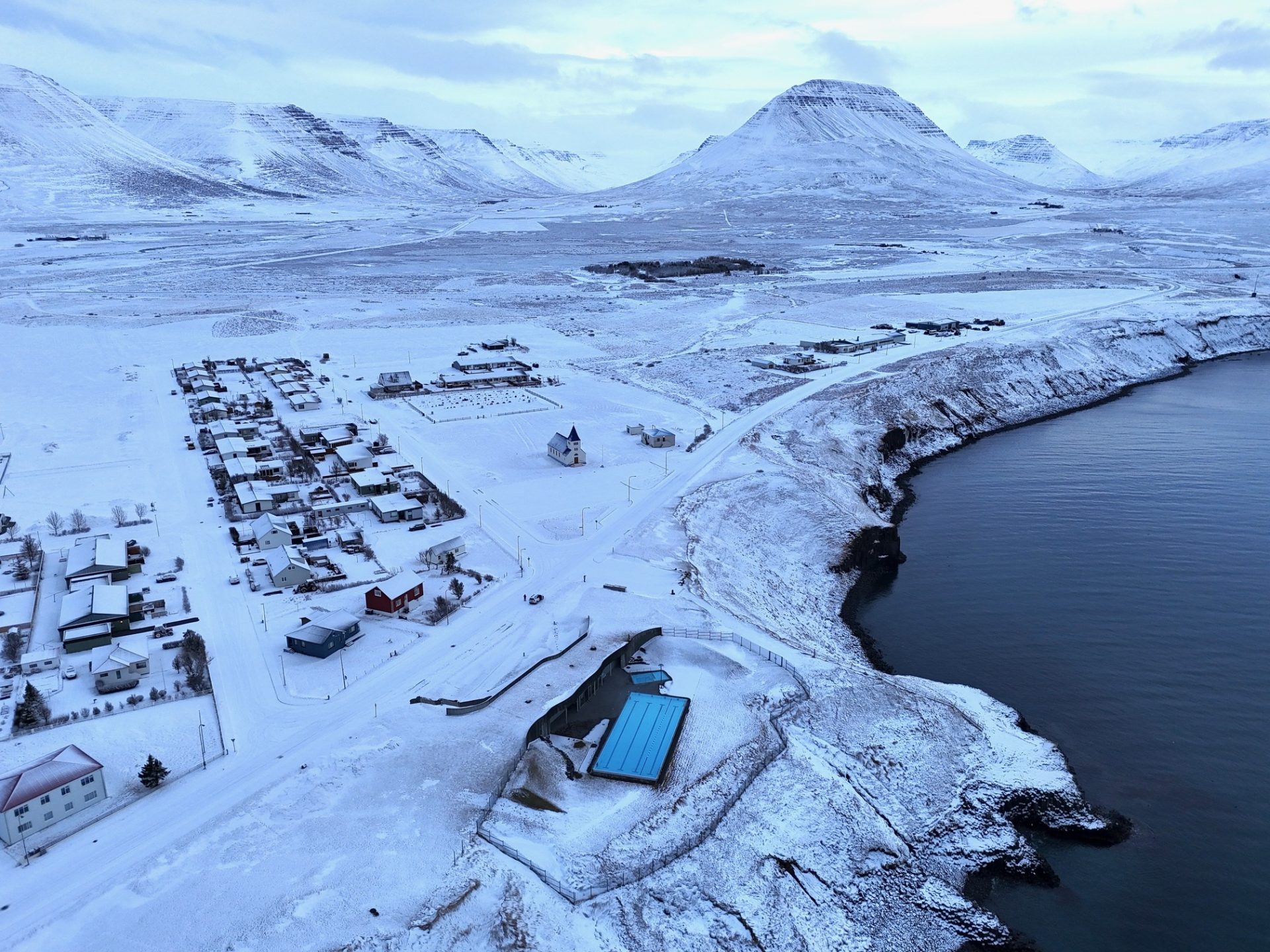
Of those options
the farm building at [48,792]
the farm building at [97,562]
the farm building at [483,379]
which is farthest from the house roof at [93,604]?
the farm building at [483,379]

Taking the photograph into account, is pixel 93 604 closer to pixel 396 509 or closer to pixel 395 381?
pixel 396 509

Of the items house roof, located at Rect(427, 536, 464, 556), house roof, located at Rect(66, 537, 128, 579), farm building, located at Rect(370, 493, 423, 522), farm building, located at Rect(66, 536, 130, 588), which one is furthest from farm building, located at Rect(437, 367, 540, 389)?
farm building, located at Rect(66, 536, 130, 588)

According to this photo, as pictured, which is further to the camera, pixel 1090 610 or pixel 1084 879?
pixel 1090 610

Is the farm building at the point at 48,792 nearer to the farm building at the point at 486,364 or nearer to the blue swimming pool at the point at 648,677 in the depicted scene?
the blue swimming pool at the point at 648,677

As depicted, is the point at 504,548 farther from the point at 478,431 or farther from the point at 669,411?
the point at 669,411

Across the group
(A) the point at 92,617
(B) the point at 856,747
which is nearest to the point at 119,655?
(A) the point at 92,617

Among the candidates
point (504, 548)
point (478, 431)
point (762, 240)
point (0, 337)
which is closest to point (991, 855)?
point (504, 548)
